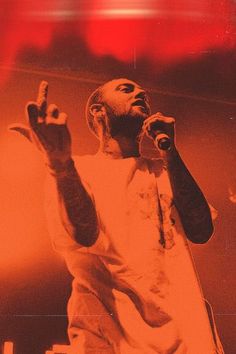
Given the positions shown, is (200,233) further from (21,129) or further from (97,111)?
(21,129)

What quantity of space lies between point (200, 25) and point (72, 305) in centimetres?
116

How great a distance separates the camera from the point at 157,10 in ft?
7.59

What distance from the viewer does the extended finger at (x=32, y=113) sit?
2.03m

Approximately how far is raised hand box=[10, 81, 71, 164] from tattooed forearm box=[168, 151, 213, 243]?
415 millimetres

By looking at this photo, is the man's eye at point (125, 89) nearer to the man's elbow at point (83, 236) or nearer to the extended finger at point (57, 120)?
the extended finger at point (57, 120)

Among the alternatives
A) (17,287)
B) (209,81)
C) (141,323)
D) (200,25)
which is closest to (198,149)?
(209,81)

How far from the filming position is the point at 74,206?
6.82 ft

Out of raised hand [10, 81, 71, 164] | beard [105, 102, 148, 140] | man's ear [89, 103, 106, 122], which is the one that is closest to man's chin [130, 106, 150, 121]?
beard [105, 102, 148, 140]

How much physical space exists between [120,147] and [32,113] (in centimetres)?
38

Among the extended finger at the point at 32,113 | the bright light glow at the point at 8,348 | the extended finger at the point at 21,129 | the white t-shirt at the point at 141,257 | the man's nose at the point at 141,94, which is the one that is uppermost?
the man's nose at the point at 141,94

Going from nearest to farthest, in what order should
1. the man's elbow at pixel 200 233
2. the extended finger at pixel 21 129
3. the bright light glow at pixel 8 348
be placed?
the bright light glow at pixel 8 348
the extended finger at pixel 21 129
the man's elbow at pixel 200 233

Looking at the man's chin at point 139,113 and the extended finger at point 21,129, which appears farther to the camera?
the man's chin at point 139,113

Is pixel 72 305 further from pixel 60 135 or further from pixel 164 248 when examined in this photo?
pixel 60 135

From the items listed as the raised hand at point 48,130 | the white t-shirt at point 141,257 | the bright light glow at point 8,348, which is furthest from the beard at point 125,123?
the bright light glow at point 8,348
